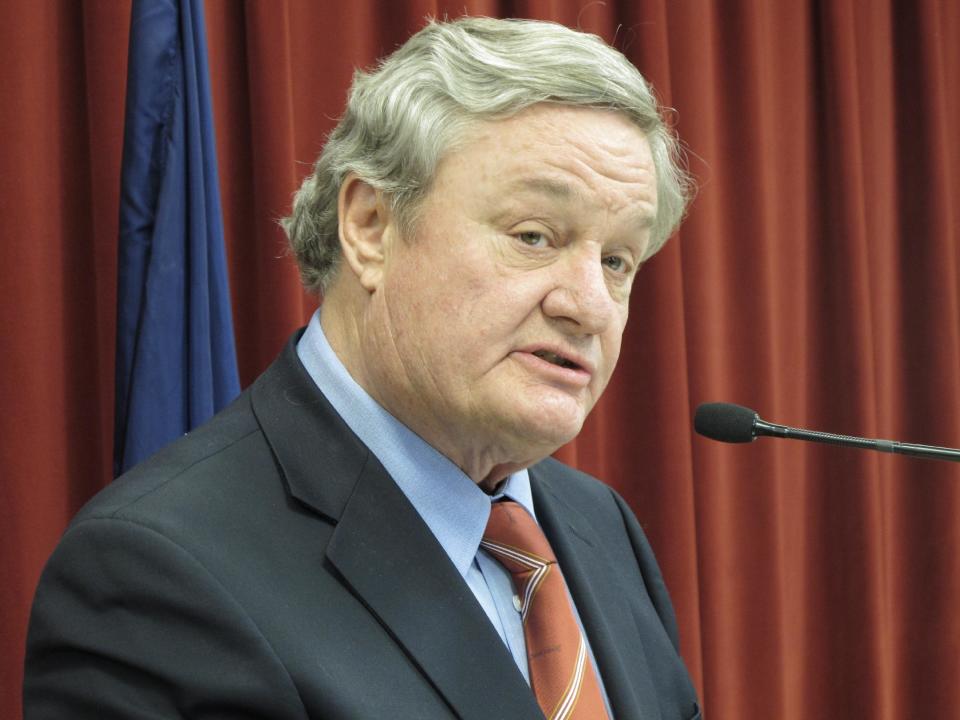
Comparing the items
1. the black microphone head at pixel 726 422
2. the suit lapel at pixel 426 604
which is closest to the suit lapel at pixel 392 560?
the suit lapel at pixel 426 604

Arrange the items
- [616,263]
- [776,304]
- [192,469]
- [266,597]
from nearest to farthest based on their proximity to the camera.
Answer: [266,597] → [192,469] → [616,263] → [776,304]

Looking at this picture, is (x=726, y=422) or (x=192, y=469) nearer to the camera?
(x=192, y=469)

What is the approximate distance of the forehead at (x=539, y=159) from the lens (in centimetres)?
126

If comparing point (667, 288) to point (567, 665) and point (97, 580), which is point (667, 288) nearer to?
point (567, 665)

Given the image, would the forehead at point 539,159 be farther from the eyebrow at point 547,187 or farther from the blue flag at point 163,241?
the blue flag at point 163,241

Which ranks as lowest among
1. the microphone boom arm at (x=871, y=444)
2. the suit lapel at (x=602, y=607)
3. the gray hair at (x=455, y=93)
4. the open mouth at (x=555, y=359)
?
the suit lapel at (x=602, y=607)

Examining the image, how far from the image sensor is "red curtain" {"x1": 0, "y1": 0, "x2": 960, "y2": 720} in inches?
87.5

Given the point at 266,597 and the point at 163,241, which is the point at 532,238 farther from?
the point at 163,241

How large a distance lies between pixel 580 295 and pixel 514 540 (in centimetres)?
32

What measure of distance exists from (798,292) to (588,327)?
5.84ft

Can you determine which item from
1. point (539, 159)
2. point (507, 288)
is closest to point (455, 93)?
point (539, 159)

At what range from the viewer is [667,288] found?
2.61 m

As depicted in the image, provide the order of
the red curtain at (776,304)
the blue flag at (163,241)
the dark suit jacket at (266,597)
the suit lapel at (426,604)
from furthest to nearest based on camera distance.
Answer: the red curtain at (776,304) → the blue flag at (163,241) → the suit lapel at (426,604) → the dark suit jacket at (266,597)

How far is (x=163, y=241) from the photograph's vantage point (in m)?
1.71
